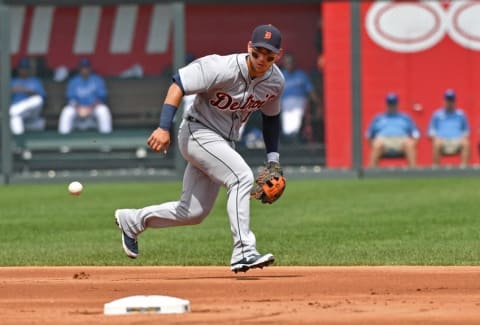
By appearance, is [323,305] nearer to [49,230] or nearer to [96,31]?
[49,230]

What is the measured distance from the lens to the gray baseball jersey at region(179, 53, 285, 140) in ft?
27.3

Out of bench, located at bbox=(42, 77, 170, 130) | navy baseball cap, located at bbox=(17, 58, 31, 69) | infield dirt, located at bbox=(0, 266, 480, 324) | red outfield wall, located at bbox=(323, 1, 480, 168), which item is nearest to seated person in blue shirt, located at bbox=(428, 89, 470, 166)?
red outfield wall, located at bbox=(323, 1, 480, 168)

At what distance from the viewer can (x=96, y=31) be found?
2102 centimetres

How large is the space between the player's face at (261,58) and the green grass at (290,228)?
199cm

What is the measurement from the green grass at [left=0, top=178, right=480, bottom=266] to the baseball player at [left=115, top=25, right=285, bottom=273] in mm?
1325

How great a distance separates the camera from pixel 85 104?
21.0m

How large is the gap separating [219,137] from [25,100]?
12915 mm

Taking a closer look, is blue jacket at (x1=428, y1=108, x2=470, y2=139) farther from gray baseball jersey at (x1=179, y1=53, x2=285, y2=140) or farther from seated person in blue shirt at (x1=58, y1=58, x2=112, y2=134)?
gray baseball jersey at (x1=179, y1=53, x2=285, y2=140)

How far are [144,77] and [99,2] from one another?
1411 mm

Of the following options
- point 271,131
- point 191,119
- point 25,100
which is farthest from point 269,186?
point 25,100

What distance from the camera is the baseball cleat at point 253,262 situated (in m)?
8.23

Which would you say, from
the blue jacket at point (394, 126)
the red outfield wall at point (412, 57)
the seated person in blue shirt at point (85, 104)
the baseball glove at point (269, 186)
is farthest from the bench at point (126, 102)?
the baseball glove at point (269, 186)

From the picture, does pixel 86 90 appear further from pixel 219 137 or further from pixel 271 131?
pixel 219 137

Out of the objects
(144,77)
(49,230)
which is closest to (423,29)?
(144,77)
